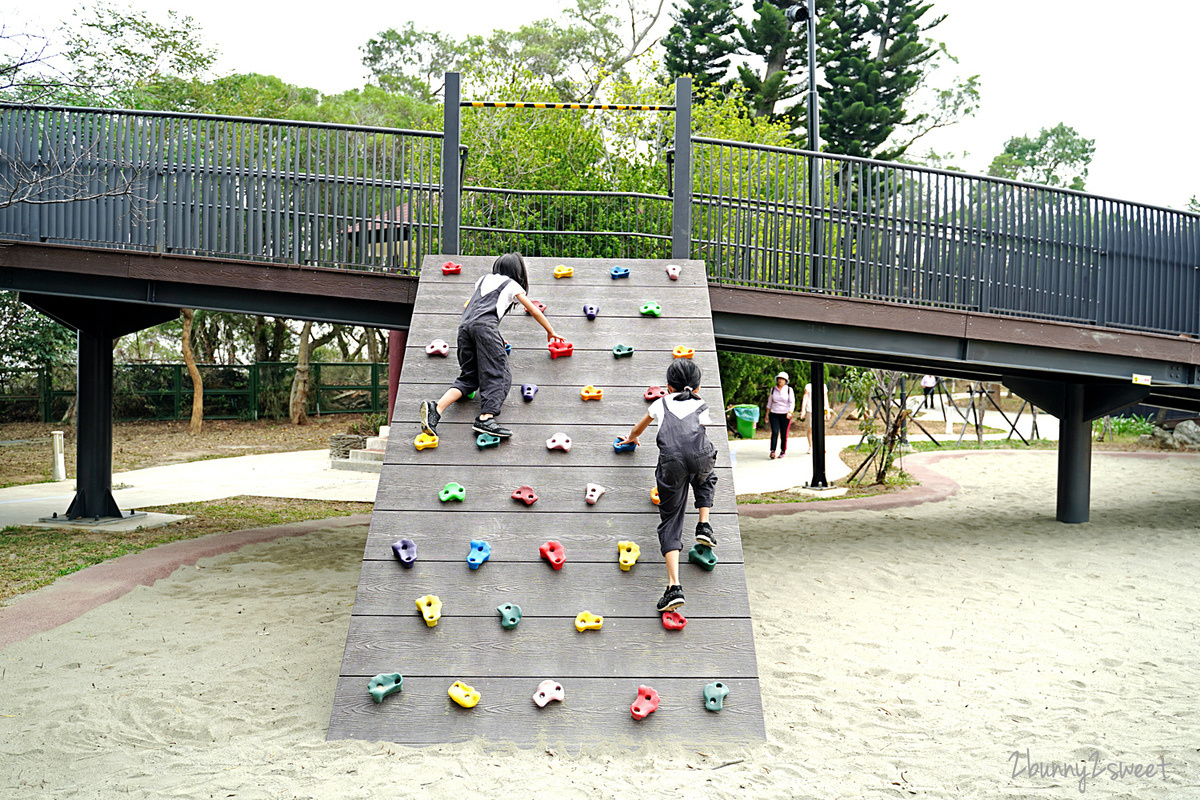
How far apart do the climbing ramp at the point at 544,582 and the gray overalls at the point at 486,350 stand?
0.60 ft

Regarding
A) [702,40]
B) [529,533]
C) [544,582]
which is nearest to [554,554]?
[544,582]

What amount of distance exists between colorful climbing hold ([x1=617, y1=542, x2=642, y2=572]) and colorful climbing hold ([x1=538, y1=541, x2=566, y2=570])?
1.14ft

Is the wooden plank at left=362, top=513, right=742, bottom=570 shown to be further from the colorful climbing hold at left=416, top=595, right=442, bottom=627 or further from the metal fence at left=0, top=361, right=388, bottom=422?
the metal fence at left=0, top=361, right=388, bottom=422

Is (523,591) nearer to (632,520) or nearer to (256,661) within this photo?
(632,520)

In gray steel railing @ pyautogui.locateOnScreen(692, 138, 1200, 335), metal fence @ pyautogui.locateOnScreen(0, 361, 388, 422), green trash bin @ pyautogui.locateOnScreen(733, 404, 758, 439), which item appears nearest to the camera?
gray steel railing @ pyautogui.locateOnScreen(692, 138, 1200, 335)

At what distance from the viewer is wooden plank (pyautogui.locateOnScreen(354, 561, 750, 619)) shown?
196 inches

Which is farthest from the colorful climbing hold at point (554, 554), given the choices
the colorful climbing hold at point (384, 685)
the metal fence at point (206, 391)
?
the metal fence at point (206, 391)

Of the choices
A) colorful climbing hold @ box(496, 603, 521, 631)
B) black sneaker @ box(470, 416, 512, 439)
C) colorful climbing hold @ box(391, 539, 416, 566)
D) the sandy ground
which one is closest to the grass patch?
the sandy ground

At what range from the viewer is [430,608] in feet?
16.0

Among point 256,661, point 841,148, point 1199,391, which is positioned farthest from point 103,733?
point 841,148

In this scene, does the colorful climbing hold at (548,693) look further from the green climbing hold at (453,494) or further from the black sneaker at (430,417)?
the black sneaker at (430,417)

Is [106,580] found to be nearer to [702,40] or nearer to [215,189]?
[215,189]

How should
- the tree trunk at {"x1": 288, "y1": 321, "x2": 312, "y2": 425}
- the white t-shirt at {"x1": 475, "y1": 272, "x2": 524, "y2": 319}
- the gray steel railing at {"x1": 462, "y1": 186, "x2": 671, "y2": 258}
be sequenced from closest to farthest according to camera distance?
the white t-shirt at {"x1": 475, "y1": 272, "x2": 524, "y2": 319}
the gray steel railing at {"x1": 462, "y1": 186, "x2": 671, "y2": 258}
the tree trunk at {"x1": 288, "y1": 321, "x2": 312, "y2": 425}

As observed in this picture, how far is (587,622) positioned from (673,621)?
19.0 inches
